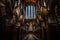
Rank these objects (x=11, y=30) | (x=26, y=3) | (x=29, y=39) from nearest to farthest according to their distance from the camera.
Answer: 1. (x=11, y=30)
2. (x=29, y=39)
3. (x=26, y=3)

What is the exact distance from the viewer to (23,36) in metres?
20.5

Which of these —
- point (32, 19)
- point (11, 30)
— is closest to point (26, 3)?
point (32, 19)

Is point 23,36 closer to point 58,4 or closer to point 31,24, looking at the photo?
point 31,24

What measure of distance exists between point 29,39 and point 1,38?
11.4 metres

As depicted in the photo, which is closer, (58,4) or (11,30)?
(58,4)

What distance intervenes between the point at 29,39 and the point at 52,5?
10.7 m

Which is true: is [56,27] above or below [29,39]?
above

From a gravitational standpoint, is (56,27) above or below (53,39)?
above

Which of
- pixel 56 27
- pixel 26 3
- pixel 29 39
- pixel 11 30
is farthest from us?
pixel 26 3

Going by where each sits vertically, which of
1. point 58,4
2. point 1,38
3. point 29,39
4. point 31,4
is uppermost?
point 31,4

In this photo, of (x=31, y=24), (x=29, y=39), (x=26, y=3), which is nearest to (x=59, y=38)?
(x=29, y=39)

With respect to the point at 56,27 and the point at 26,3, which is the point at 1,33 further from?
the point at 26,3

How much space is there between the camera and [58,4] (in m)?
9.44

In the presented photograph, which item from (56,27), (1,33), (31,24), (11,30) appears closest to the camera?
(1,33)
